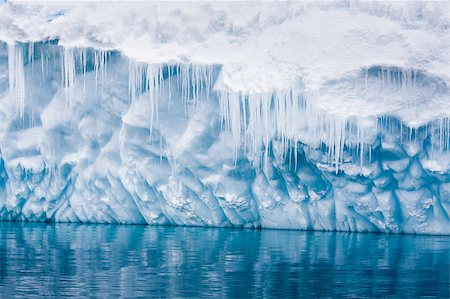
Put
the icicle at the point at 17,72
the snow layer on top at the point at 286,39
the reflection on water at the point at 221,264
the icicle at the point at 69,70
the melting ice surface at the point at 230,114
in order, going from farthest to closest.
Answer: the icicle at the point at 17,72
the icicle at the point at 69,70
the melting ice surface at the point at 230,114
the snow layer on top at the point at 286,39
the reflection on water at the point at 221,264

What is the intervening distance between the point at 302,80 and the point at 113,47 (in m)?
4.83

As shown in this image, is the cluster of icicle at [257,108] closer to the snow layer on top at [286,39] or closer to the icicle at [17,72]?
the icicle at [17,72]

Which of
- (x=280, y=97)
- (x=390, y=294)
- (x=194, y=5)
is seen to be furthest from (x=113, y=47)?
(x=390, y=294)

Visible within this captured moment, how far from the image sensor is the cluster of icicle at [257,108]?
56.3 ft

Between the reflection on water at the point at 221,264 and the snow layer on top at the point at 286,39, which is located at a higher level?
the snow layer on top at the point at 286,39

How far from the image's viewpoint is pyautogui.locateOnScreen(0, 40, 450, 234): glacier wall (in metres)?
17.3

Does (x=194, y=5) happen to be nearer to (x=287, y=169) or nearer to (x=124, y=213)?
(x=287, y=169)

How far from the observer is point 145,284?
10.4 m

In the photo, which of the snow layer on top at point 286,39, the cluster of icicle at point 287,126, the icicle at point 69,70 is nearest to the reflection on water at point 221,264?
the cluster of icicle at point 287,126

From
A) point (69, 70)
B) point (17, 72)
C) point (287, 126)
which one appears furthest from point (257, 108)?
point (17, 72)

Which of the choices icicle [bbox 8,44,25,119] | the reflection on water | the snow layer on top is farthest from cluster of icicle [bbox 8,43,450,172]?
the reflection on water

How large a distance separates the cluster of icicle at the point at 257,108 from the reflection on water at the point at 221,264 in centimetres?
209

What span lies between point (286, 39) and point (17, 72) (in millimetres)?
7113

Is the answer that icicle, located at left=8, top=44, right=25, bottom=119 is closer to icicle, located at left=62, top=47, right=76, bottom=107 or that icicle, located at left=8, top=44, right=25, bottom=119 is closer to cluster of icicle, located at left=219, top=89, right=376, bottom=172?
icicle, located at left=62, top=47, right=76, bottom=107
